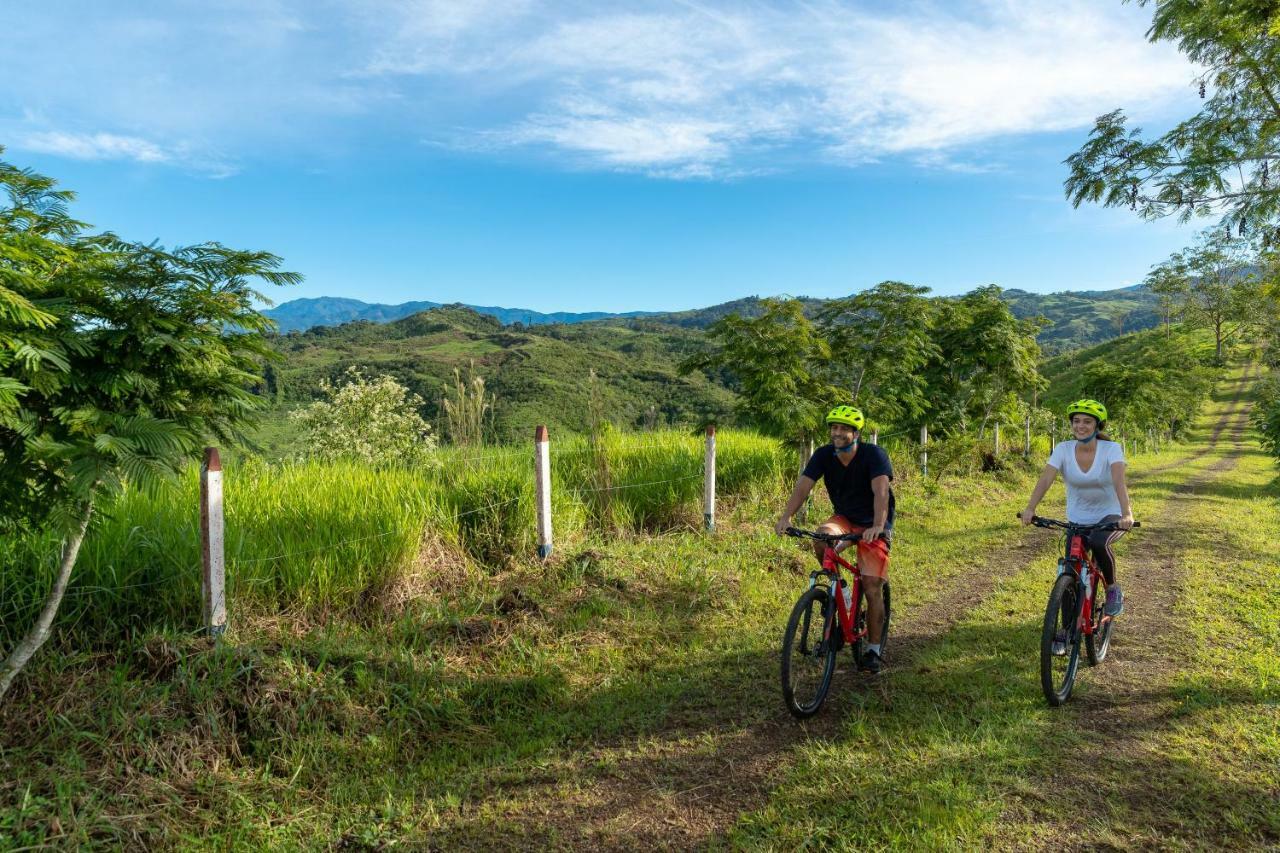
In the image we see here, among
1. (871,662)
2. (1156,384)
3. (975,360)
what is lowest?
(871,662)

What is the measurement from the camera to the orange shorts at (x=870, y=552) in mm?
4762

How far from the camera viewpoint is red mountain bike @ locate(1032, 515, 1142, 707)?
445 cm

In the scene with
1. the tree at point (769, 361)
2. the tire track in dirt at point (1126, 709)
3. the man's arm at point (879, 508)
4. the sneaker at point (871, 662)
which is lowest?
the tire track in dirt at point (1126, 709)

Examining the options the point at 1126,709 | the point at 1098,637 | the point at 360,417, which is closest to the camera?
the point at 1126,709

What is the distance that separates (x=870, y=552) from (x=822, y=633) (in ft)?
2.14

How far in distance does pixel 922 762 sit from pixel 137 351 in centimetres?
453

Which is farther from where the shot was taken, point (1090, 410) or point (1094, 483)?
point (1090, 410)

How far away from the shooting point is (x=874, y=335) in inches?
446

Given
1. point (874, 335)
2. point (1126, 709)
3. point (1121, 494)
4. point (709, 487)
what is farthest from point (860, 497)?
point (874, 335)

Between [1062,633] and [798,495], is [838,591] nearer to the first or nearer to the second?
[798,495]

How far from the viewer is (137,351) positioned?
10.3ft

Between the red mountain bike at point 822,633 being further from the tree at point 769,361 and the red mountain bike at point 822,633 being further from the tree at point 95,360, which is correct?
the tree at point 769,361

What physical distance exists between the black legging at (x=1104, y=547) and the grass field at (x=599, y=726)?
78cm

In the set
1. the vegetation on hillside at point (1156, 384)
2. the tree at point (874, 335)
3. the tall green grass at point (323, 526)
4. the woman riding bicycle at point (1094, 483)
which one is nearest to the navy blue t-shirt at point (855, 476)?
the woman riding bicycle at point (1094, 483)
